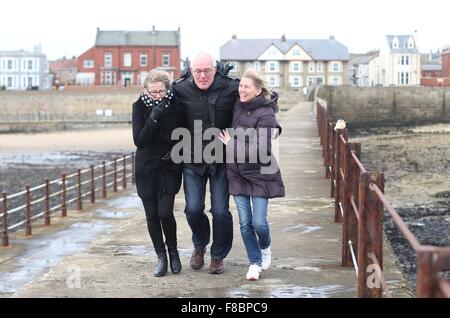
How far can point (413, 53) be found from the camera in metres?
81.7

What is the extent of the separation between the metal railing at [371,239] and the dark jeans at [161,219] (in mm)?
1325

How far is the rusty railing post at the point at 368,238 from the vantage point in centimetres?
466

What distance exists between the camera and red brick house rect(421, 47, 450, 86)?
72.3m

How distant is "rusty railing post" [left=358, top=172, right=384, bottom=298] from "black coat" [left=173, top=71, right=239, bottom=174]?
1309mm

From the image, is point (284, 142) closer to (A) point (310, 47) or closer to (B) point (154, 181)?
(B) point (154, 181)

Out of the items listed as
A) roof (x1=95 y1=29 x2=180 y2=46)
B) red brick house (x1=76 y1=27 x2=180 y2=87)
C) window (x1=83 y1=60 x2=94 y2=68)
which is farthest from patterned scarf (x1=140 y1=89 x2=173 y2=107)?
window (x1=83 y1=60 x2=94 y2=68)

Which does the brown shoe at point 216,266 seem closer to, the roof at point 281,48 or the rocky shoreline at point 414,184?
the rocky shoreline at point 414,184

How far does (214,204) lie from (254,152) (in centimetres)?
62

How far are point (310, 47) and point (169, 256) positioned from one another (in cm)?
8372

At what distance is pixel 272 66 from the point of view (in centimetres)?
8688

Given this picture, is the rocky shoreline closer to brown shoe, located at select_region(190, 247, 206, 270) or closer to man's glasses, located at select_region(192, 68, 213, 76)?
brown shoe, located at select_region(190, 247, 206, 270)

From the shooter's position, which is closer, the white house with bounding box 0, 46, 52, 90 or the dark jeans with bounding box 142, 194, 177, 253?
the dark jeans with bounding box 142, 194, 177, 253

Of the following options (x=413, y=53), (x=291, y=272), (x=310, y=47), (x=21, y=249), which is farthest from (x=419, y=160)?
(x=310, y=47)
